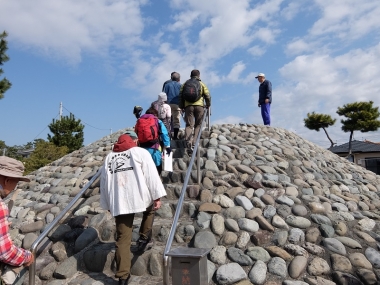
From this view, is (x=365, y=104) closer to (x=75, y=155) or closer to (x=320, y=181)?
(x=320, y=181)

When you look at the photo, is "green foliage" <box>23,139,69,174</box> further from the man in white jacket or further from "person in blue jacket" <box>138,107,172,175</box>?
the man in white jacket

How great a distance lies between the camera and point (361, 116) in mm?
25953

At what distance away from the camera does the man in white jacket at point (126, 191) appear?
3.25m

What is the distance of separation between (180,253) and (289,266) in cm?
162

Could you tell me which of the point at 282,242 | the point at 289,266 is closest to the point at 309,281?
the point at 289,266

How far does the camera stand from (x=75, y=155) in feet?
27.0

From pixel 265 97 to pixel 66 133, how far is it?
13.6 metres

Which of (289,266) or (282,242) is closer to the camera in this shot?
(289,266)

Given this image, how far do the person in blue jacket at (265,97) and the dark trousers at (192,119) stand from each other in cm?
274

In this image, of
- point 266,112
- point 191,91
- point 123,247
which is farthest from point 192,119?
point 123,247

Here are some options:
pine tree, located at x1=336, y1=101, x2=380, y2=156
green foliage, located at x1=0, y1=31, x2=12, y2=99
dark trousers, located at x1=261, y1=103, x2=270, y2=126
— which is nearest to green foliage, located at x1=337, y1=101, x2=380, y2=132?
pine tree, located at x1=336, y1=101, x2=380, y2=156

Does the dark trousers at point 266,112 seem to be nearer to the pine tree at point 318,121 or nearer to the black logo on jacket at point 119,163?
the black logo on jacket at point 119,163

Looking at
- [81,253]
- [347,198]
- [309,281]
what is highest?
[347,198]

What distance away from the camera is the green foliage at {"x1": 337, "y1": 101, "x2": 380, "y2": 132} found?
2555 centimetres
